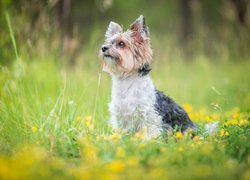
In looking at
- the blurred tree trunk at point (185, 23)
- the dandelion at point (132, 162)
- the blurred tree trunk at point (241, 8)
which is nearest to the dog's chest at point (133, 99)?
the dandelion at point (132, 162)

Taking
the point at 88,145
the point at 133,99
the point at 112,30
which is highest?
the point at 112,30

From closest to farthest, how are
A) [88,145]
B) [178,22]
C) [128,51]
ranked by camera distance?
[88,145]
[128,51]
[178,22]

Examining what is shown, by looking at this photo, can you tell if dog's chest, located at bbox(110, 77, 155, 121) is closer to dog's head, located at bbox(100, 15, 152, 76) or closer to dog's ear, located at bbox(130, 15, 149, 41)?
dog's head, located at bbox(100, 15, 152, 76)

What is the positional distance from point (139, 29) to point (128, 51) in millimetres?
337

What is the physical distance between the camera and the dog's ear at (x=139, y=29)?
→ 6.42 metres

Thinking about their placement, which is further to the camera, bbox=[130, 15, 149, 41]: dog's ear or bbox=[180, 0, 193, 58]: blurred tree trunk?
bbox=[180, 0, 193, 58]: blurred tree trunk

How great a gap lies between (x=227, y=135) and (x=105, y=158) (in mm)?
1798

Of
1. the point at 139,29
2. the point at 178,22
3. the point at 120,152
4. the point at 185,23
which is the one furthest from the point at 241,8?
the point at 120,152

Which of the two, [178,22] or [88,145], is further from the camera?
[178,22]

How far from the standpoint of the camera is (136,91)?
620cm

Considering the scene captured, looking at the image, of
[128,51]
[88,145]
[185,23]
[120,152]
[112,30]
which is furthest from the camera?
[185,23]

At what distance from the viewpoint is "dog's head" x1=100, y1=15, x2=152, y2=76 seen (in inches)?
248

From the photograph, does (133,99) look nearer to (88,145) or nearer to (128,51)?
(128,51)

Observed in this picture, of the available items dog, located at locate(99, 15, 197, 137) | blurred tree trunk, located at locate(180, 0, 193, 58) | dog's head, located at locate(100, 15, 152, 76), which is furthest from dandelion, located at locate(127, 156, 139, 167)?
blurred tree trunk, located at locate(180, 0, 193, 58)
